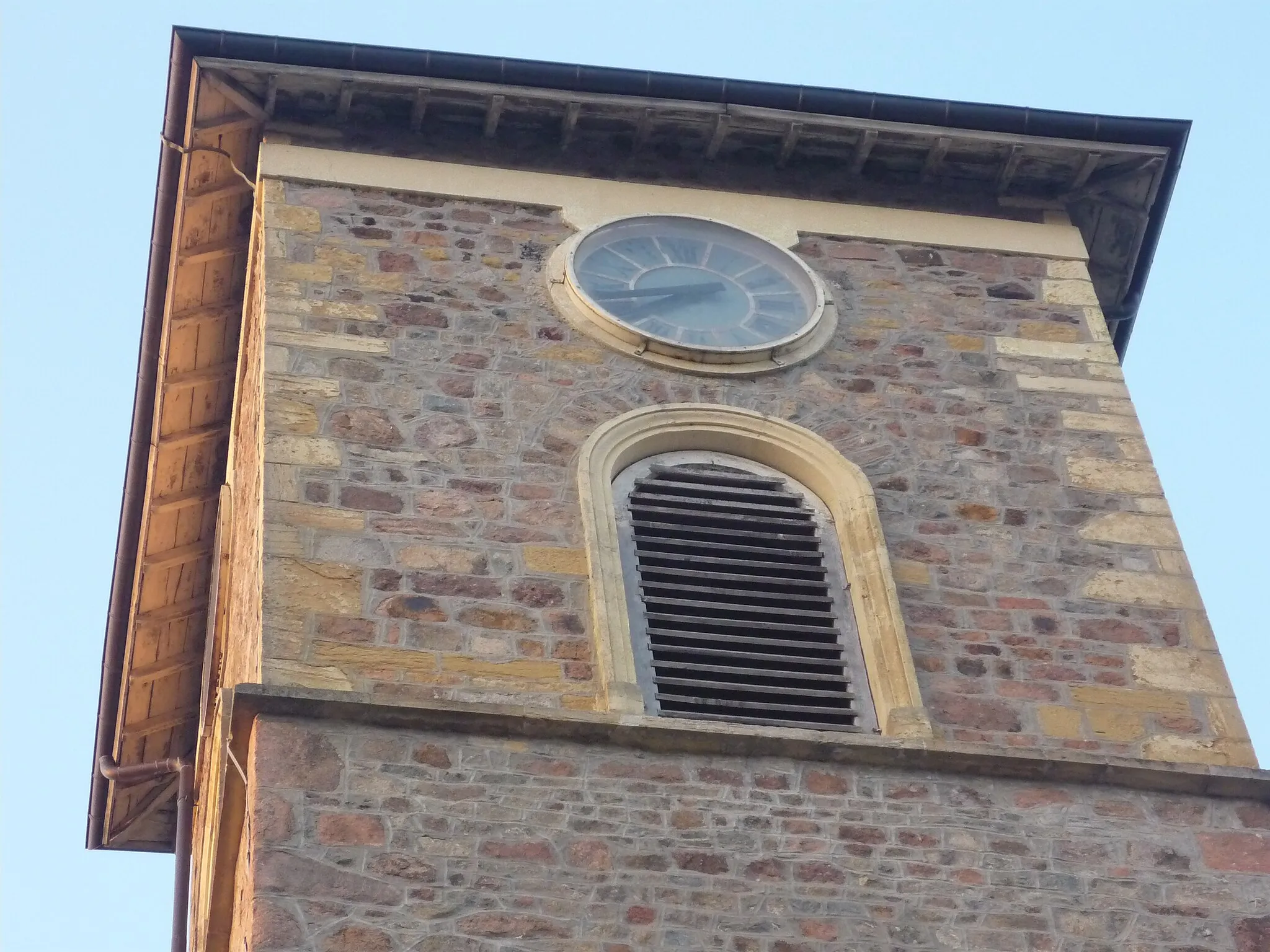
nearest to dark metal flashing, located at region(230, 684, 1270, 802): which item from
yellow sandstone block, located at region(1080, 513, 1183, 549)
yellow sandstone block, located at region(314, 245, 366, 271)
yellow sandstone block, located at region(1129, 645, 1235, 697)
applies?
yellow sandstone block, located at region(1129, 645, 1235, 697)

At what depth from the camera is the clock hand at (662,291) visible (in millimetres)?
Result: 11438

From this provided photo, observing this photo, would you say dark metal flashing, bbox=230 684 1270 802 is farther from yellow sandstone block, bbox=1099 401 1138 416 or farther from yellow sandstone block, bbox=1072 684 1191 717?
yellow sandstone block, bbox=1099 401 1138 416

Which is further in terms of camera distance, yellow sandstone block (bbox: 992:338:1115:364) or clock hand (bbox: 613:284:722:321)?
yellow sandstone block (bbox: 992:338:1115:364)

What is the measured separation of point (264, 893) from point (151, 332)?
5.41 metres

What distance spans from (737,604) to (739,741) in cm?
112

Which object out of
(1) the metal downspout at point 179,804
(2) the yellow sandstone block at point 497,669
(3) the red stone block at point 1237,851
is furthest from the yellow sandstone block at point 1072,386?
(1) the metal downspout at point 179,804

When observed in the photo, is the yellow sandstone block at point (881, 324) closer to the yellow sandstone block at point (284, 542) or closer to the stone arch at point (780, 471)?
the stone arch at point (780, 471)

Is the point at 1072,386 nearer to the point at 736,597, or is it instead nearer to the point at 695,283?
the point at 695,283

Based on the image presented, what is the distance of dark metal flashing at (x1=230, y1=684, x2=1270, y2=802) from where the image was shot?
28.8ft

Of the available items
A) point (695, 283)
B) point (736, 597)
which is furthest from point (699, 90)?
point (736, 597)

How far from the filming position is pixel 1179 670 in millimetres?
9922

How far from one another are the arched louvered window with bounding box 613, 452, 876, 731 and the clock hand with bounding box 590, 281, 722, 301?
1.10 meters

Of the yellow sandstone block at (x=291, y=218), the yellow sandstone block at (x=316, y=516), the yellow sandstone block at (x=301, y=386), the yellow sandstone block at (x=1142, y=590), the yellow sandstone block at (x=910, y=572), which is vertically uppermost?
the yellow sandstone block at (x=291, y=218)

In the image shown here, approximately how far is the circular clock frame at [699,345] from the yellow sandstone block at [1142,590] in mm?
1774
